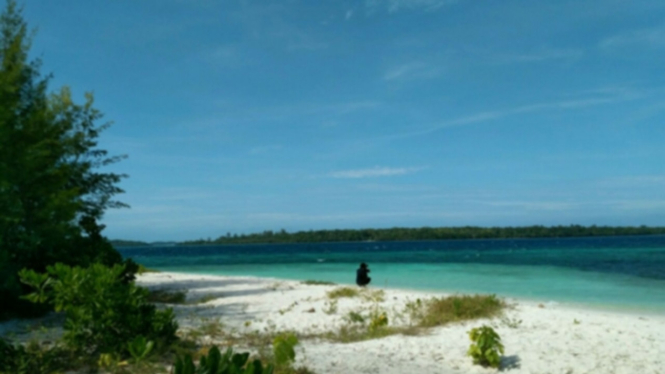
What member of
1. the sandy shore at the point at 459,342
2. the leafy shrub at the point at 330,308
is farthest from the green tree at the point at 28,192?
the leafy shrub at the point at 330,308

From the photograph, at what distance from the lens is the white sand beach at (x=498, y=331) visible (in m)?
7.55

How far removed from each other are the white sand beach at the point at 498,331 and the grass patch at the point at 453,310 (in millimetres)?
336

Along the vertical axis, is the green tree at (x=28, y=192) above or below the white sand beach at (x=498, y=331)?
above

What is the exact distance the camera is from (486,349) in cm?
763

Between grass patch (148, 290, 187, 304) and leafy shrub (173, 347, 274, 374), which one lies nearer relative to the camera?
leafy shrub (173, 347, 274, 374)

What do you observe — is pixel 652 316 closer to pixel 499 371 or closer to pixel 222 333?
pixel 499 371

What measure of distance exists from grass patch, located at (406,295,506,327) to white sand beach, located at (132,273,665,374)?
0.34 meters

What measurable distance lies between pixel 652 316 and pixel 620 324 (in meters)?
3.85

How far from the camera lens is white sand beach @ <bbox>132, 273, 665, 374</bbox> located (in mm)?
7555

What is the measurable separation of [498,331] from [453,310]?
1.54 meters

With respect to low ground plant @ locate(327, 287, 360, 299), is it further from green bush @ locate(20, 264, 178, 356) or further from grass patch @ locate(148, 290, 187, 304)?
green bush @ locate(20, 264, 178, 356)

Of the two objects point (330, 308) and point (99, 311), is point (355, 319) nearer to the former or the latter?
point (330, 308)

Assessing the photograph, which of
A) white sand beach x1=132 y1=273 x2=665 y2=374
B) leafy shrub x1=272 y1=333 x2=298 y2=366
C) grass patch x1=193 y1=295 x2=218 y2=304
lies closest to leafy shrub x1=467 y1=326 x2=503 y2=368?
white sand beach x1=132 y1=273 x2=665 y2=374

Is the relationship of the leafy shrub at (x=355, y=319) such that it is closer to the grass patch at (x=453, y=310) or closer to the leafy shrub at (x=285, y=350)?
the grass patch at (x=453, y=310)
